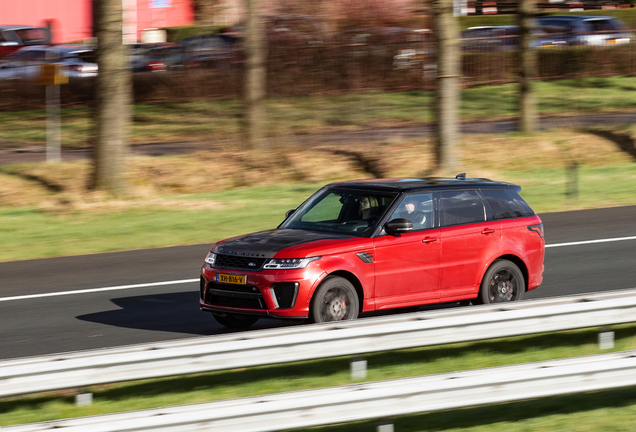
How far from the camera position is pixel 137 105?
35.3m

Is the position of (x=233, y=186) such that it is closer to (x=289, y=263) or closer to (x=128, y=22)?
(x=128, y=22)

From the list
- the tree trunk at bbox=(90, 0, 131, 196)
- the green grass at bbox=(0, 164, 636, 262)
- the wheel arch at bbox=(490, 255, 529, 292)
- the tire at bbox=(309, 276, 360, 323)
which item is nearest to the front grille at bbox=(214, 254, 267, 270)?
the tire at bbox=(309, 276, 360, 323)

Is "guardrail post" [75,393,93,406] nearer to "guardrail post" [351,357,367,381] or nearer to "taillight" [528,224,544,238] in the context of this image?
"guardrail post" [351,357,367,381]

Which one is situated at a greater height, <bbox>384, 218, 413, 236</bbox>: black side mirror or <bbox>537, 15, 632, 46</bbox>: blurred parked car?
<bbox>537, 15, 632, 46</bbox>: blurred parked car

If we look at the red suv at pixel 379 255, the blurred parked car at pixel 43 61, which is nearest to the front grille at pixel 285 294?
the red suv at pixel 379 255

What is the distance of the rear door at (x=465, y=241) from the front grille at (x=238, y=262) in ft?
6.68

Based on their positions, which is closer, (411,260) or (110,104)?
(411,260)

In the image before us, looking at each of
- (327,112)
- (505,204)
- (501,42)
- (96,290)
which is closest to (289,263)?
(505,204)

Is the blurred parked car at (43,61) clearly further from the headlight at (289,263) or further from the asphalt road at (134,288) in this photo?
the headlight at (289,263)

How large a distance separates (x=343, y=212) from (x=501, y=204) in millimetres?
1856

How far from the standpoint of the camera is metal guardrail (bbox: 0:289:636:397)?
228 inches

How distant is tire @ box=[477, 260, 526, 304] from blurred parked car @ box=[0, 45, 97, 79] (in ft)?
90.1

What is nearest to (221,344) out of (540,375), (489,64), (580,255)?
(540,375)

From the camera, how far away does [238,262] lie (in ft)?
28.8
